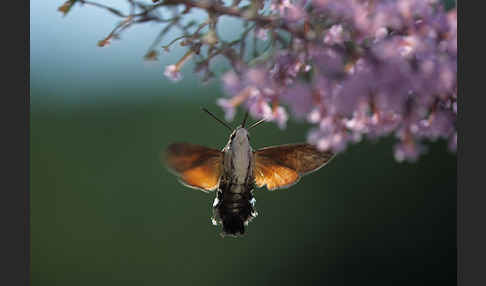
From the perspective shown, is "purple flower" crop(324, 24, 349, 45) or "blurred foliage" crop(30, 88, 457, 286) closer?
"purple flower" crop(324, 24, 349, 45)

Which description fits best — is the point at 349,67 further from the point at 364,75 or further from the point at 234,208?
the point at 234,208

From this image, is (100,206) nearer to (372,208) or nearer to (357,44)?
(372,208)

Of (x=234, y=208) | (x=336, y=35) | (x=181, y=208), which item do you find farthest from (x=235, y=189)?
(x=181, y=208)

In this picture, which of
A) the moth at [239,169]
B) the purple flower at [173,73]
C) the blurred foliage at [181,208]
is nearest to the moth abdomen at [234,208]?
the moth at [239,169]

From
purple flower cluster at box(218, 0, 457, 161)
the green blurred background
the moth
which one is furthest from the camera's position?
the green blurred background

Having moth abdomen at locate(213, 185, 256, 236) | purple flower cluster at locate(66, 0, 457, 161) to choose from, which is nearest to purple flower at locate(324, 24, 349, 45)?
purple flower cluster at locate(66, 0, 457, 161)

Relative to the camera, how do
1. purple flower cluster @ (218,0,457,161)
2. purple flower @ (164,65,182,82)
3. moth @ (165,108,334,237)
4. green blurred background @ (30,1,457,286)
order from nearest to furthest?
purple flower cluster @ (218,0,457,161) < purple flower @ (164,65,182,82) < moth @ (165,108,334,237) < green blurred background @ (30,1,457,286)

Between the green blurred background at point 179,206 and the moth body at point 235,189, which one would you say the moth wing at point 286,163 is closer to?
the moth body at point 235,189

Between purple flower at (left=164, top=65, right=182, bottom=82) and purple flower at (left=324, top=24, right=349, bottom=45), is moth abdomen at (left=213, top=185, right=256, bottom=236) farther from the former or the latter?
purple flower at (left=324, top=24, right=349, bottom=45)
